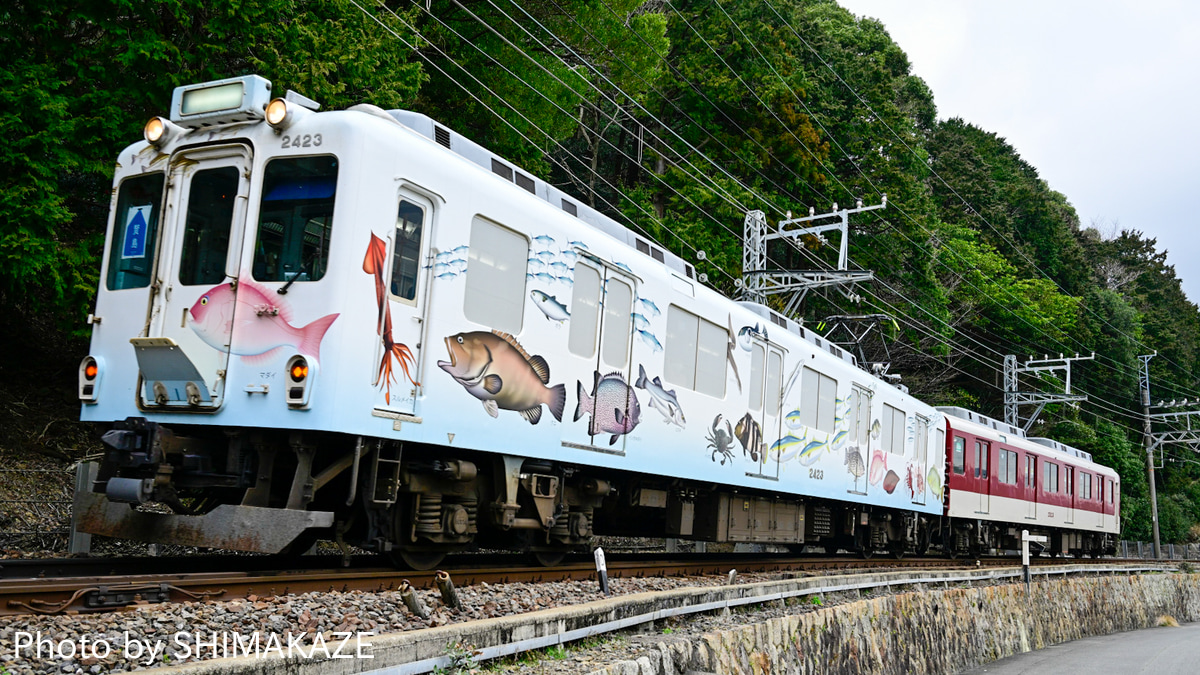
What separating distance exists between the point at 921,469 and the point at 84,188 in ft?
48.8

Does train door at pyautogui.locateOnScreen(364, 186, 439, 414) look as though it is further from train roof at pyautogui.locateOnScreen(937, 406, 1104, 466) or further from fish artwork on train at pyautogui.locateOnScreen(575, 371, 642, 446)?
train roof at pyautogui.locateOnScreen(937, 406, 1104, 466)

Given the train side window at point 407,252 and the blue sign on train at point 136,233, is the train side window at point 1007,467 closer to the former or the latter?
the train side window at point 407,252

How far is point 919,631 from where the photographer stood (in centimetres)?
1237

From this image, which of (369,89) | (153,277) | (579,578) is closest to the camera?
(153,277)

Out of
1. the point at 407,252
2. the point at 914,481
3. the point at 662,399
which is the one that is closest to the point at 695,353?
the point at 662,399

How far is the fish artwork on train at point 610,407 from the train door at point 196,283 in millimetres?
3256

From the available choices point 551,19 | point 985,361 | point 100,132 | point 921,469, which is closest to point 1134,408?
point 985,361

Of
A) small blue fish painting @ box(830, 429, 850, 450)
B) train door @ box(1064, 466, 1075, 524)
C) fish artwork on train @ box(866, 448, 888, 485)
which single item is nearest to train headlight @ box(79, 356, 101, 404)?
small blue fish painting @ box(830, 429, 850, 450)

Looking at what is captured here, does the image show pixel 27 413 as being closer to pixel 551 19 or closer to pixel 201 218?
pixel 201 218

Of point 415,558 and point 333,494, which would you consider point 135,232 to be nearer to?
point 333,494

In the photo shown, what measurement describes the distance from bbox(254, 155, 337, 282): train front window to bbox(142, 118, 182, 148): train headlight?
1003 mm

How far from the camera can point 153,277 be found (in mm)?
7359

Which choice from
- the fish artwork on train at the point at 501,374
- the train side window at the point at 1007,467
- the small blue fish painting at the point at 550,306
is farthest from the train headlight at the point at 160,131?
the train side window at the point at 1007,467

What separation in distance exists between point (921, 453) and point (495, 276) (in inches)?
522
